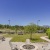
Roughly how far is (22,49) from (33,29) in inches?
898

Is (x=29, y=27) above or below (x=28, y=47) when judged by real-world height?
above

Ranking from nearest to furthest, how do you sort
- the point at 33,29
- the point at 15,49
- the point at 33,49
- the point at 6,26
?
the point at 33,49, the point at 15,49, the point at 33,29, the point at 6,26

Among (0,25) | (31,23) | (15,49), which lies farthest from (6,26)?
(15,49)

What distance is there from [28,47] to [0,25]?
77510 mm

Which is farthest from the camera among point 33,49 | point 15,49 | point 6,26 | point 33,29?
point 6,26

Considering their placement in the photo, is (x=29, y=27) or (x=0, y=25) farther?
(x=0, y=25)

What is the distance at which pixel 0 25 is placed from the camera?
92.0 metres

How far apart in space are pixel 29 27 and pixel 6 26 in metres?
53.6

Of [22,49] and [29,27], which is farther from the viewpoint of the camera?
[29,27]

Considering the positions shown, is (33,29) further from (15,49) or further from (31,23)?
(15,49)

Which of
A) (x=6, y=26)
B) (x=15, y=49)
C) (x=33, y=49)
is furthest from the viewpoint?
(x=6, y=26)

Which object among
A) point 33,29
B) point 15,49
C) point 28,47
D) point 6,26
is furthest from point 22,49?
point 6,26

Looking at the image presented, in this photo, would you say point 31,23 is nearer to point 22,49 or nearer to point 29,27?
point 29,27

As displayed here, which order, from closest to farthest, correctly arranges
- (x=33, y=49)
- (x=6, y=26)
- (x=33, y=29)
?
(x=33, y=49)
(x=33, y=29)
(x=6, y=26)
